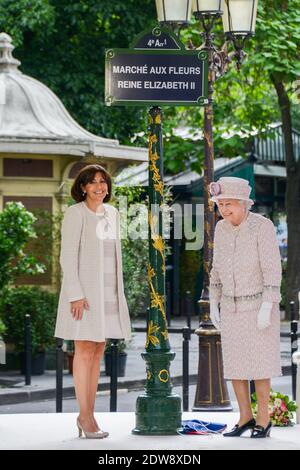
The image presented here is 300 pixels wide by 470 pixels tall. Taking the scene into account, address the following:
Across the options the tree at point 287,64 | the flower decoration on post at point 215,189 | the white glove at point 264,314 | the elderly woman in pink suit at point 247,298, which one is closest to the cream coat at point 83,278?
the elderly woman in pink suit at point 247,298

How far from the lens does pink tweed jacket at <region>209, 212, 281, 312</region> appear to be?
10.4 meters

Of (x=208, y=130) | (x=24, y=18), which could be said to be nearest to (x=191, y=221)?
(x=24, y=18)

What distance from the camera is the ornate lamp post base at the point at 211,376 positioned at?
48.0ft

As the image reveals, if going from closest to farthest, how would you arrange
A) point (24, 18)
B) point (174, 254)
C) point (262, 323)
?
point (262, 323)
point (24, 18)
point (174, 254)

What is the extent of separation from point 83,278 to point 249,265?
124 centimetres

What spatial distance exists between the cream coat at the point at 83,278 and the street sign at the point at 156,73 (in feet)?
3.38

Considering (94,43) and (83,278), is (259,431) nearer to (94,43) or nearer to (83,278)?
(83,278)

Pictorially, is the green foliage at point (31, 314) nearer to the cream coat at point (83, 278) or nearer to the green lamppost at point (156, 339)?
the green lamppost at point (156, 339)

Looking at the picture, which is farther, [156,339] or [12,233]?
[12,233]

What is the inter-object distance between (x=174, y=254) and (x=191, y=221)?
3.54 metres

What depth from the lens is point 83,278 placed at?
415 inches

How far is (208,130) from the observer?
1502 cm

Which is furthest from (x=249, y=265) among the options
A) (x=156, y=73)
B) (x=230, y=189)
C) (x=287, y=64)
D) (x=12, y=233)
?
(x=287, y=64)

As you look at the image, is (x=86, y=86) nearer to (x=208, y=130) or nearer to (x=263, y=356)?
(x=208, y=130)
